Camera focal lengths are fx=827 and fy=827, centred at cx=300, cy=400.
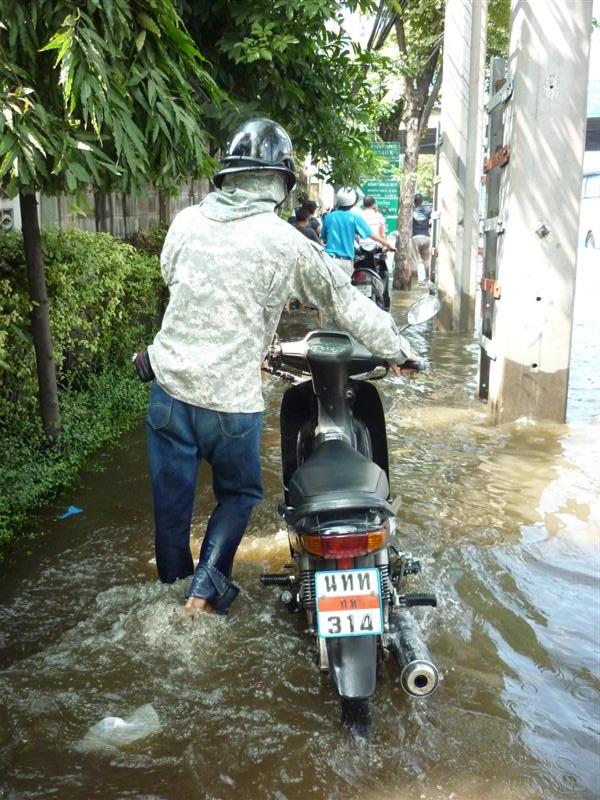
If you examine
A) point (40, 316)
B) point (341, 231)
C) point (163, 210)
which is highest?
point (163, 210)

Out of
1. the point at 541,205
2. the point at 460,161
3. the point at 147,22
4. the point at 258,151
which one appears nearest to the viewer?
the point at 258,151

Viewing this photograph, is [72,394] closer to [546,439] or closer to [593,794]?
[546,439]

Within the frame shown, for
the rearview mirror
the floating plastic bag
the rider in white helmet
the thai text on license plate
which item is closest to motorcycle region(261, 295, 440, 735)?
the thai text on license plate

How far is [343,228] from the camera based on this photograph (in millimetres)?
11359

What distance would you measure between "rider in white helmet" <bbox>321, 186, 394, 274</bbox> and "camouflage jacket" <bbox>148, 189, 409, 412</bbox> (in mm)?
8419

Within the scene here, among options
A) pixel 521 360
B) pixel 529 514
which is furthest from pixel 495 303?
pixel 529 514

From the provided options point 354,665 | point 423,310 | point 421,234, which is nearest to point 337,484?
point 354,665

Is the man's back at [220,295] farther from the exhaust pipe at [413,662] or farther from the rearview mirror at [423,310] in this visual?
the exhaust pipe at [413,662]

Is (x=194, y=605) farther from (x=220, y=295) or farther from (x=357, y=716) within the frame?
(x=220, y=295)

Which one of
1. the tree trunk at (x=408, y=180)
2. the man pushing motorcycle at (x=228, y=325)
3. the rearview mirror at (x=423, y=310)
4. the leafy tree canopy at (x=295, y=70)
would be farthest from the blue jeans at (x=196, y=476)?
the tree trunk at (x=408, y=180)

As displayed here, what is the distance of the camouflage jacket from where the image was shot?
2918mm

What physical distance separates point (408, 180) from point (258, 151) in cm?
1515

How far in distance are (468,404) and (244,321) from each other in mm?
4877

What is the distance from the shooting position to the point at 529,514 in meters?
4.81
